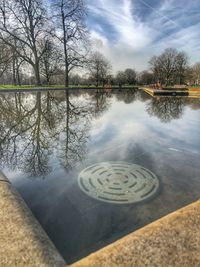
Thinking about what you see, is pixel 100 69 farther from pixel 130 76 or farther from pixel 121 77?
pixel 130 76

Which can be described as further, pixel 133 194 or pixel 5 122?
pixel 5 122

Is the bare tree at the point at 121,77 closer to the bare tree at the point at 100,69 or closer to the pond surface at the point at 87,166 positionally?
the bare tree at the point at 100,69

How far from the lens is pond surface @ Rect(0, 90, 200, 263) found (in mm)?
1729

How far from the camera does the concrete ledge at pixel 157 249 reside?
1.12 metres

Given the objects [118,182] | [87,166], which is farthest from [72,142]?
[118,182]

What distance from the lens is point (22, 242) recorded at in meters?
1.25

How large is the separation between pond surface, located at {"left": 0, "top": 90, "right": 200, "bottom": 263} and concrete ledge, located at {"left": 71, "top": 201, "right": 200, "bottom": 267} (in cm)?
33

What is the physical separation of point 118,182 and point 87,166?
27.7 inches

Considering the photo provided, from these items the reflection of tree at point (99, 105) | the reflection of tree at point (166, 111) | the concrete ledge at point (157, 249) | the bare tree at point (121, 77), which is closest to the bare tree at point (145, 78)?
the bare tree at point (121, 77)

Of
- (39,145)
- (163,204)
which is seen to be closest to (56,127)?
(39,145)

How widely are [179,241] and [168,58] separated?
45728mm

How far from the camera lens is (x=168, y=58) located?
41406 mm

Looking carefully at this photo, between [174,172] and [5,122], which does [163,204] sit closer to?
[174,172]

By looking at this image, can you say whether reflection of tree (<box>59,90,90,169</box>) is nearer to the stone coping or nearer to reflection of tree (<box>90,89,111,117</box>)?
the stone coping
